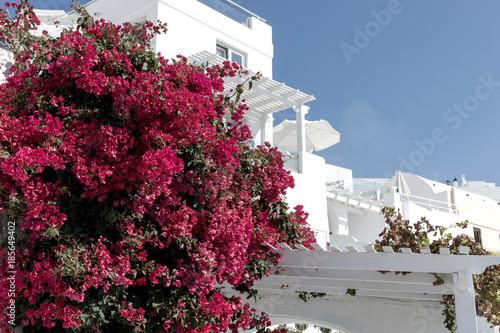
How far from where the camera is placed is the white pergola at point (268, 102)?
18.8 metres

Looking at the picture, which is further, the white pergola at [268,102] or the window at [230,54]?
the window at [230,54]

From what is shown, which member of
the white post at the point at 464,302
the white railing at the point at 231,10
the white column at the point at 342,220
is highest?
the white railing at the point at 231,10

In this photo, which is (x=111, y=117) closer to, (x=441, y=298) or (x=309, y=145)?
(x=441, y=298)

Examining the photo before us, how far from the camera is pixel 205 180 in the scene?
618 centimetres

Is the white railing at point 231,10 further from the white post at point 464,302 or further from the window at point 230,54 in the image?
the white post at point 464,302

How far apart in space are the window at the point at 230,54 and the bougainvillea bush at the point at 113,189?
14044mm

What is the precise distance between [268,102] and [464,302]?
45.5 ft

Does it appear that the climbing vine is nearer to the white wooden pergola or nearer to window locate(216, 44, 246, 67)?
the white wooden pergola

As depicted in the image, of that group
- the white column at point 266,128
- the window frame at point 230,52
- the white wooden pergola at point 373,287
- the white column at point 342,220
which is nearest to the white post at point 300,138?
the white column at point 266,128

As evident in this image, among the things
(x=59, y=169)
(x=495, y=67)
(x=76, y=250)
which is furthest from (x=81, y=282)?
(x=495, y=67)

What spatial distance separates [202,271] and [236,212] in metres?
0.78

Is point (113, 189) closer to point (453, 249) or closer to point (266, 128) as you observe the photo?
point (453, 249)

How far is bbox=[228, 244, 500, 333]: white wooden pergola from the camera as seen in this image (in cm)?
677

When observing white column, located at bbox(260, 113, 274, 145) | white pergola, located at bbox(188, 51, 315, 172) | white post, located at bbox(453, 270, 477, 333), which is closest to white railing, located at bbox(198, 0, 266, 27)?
white pergola, located at bbox(188, 51, 315, 172)
